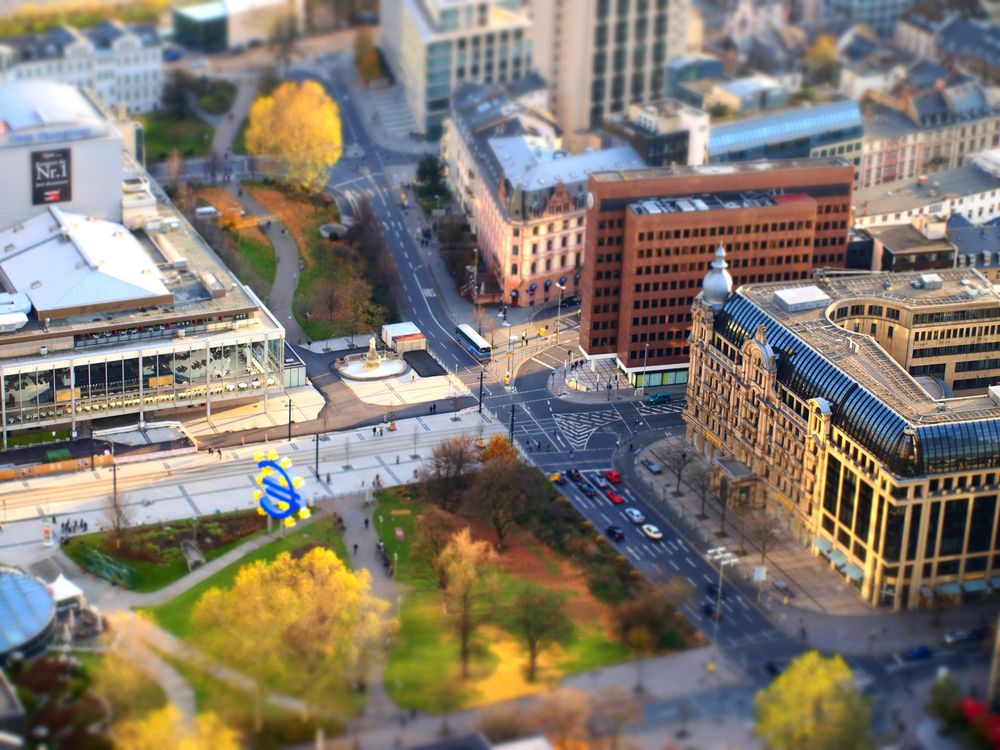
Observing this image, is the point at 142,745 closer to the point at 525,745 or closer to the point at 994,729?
the point at 525,745

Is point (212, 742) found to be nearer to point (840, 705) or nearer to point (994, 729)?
point (840, 705)

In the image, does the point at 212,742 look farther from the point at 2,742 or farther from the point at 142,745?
the point at 2,742

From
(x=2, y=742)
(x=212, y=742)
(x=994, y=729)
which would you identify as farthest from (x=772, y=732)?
(x=2, y=742)

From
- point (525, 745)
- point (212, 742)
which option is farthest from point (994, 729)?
point (212, 742)

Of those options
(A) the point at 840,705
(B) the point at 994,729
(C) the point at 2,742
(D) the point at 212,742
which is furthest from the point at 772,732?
(C) the point at 2,742
